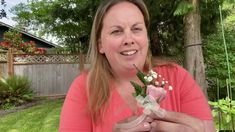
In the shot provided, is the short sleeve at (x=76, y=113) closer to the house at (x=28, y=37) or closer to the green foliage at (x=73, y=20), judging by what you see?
the green foliage at (x=73, y=20)

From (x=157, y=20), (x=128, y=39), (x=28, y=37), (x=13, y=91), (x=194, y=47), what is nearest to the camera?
(x=128, y=39)

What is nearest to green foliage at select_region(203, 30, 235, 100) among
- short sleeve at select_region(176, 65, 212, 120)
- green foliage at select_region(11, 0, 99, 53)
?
green foliage at select_region(11, 0, 99, 53)

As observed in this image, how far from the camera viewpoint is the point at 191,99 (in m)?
1.30

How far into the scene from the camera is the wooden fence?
41.5 feet

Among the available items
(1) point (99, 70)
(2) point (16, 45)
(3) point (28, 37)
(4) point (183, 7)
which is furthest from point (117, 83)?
(3) point (28, 37)

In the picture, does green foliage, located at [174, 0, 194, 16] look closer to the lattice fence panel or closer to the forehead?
the forehead

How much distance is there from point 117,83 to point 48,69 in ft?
39.0

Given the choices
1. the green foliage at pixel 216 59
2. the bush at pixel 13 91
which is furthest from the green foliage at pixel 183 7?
the bush at pixel 13 91

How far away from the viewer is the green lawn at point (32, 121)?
6863mm

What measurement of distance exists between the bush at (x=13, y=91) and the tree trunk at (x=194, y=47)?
522cm

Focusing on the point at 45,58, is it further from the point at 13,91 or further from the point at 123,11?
the point at 123,11

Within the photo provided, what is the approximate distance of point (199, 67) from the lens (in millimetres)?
8289

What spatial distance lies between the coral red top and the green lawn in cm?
551

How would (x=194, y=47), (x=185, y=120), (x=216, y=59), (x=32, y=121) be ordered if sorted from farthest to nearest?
(x=216, y=59) < (x=194, y=47) < (x=32, y=121) < (x=185, y=120)
